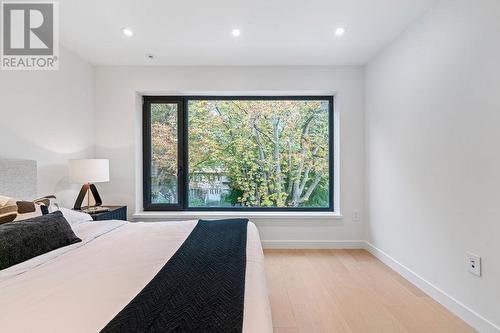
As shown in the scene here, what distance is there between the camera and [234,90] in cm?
348

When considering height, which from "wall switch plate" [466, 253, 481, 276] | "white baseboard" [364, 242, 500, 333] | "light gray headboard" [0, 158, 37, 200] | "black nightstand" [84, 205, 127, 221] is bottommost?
"white baseboard" [364, 242, 500, 333]

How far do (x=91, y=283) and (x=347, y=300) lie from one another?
6.42 ft

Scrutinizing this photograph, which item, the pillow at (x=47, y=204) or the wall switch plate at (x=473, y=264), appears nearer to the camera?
the wall switch plate at (x=473, y=264)

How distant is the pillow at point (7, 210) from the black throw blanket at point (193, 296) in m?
1.04

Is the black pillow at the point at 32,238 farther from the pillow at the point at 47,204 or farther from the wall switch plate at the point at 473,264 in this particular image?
the wall switch plate at the point at 473,264

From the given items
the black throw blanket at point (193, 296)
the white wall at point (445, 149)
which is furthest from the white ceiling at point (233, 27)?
the black throw blanket at point (193, 296)

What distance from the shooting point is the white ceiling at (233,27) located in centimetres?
219

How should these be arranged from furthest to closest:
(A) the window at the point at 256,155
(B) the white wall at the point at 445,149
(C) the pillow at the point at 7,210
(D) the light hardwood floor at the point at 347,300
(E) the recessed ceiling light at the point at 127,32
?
(A) the window at the point at 256,155 < (E) the recessed ceiling light at the point at 127,32 < (D) the light hardwood floor at the point at 347,300 < (B) the white wall at the point at 445,149 < (C) the pillow at the point at 7,210

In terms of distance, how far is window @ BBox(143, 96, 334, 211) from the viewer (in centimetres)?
375

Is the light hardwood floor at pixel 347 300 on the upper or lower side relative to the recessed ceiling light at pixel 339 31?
lower

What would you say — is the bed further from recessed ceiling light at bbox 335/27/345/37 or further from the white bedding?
recessed ceiling light at bbox 335/27/345/37

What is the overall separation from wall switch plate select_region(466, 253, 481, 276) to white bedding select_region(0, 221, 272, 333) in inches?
60.5

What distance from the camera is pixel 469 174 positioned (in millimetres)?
1848

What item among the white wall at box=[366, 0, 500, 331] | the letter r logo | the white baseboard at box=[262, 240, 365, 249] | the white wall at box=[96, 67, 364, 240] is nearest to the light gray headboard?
the letter r logo
